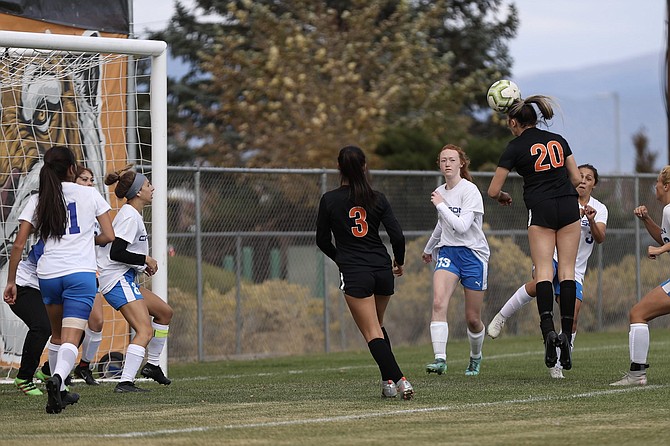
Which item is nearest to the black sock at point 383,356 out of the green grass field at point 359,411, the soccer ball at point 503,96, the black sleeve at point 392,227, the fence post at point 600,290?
the green grass field at point 359,411

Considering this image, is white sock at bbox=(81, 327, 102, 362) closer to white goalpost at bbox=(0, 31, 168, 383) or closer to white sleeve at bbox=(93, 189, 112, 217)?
white goalpost at bbox=(0, 31, 168, 383)

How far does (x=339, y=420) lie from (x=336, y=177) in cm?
988

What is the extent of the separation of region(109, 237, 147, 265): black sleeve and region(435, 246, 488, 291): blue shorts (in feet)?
9.26

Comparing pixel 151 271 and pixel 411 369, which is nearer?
pixel 151 271

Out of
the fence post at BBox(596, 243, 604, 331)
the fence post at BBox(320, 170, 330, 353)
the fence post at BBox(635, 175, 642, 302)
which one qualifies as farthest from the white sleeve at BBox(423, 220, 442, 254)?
the fence post at BBox(635, 175, 642, 302)

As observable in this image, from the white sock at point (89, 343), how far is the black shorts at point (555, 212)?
412cm

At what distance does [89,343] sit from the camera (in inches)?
450

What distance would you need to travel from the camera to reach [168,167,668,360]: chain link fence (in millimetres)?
15703

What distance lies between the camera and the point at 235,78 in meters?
29.1

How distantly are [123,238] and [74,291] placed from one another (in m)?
1.45

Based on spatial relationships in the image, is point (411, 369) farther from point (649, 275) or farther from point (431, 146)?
point (431, 146)

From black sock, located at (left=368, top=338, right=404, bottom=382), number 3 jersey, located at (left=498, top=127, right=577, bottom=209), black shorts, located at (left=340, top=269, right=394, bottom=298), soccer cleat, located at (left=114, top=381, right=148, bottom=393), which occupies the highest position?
number 3 jersey, located at (left=498, top=127, right=577, bottom=209)

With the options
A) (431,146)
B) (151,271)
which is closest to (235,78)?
(431,146)

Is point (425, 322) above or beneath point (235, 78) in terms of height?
beneath
